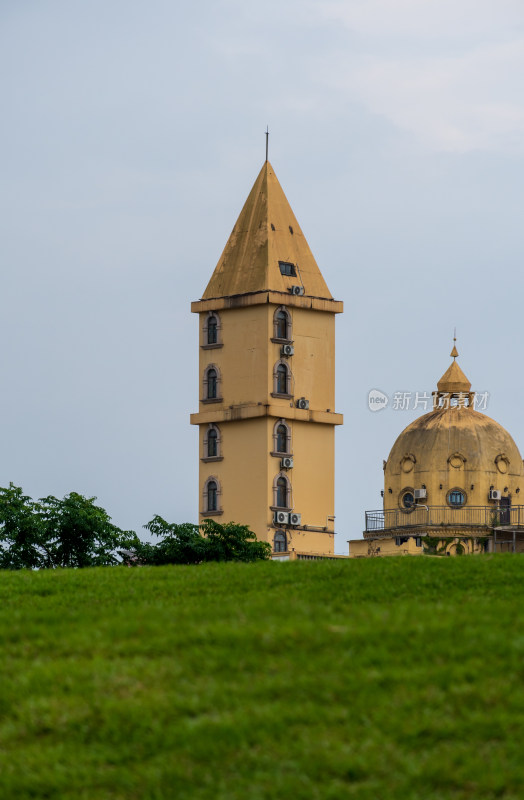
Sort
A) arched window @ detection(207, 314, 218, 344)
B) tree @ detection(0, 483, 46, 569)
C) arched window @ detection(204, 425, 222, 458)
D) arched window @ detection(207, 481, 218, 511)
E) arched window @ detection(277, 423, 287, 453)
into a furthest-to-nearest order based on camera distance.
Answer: arched window @ detection(207, 314, 218, 344) → arched window @ detection(204, 425, 222, 458) → arched window @ detection(207, 481, 218, 511) → arched window @ detection(277, 423, 287, 453) → tree @ detection(0, 483, 46, 569)

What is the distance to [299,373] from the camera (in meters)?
71.4

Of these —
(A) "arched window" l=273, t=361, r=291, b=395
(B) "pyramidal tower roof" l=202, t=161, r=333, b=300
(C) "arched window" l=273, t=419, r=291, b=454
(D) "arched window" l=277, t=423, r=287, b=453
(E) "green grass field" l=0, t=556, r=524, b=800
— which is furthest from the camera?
(B) "pyramidal tower roof" l=202, t=161, r=333, b=300

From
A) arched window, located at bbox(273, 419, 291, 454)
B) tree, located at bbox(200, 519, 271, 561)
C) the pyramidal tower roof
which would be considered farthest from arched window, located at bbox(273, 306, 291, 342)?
tree, located at bbox(200, 519, 271, 561)

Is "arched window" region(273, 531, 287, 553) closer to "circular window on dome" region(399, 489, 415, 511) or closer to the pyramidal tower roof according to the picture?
the pyramidal tower roof

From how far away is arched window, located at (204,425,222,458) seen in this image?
Result: 72312mm

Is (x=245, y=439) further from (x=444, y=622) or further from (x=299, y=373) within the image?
(x=444, y=622)

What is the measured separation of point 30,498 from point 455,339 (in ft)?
127

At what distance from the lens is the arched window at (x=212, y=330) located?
72.8m

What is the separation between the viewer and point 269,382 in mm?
70625

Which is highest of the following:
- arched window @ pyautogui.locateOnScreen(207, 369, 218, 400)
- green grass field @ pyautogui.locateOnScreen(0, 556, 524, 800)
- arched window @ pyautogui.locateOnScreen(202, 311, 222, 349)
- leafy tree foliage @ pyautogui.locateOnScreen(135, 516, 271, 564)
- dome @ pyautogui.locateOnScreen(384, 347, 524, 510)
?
arched window @ pyautogui.locateOnScreen(202, 311, 222, 349)

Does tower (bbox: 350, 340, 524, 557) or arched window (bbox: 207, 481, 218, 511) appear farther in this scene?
tower (bbox: 350, 340, 524, 557)

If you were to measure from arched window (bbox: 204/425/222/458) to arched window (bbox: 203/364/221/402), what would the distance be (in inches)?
52.6

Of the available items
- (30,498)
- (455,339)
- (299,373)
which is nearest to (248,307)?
(299,373)

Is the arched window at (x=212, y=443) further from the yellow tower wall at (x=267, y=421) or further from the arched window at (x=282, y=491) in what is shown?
the arched window at (x=282, y=491)
